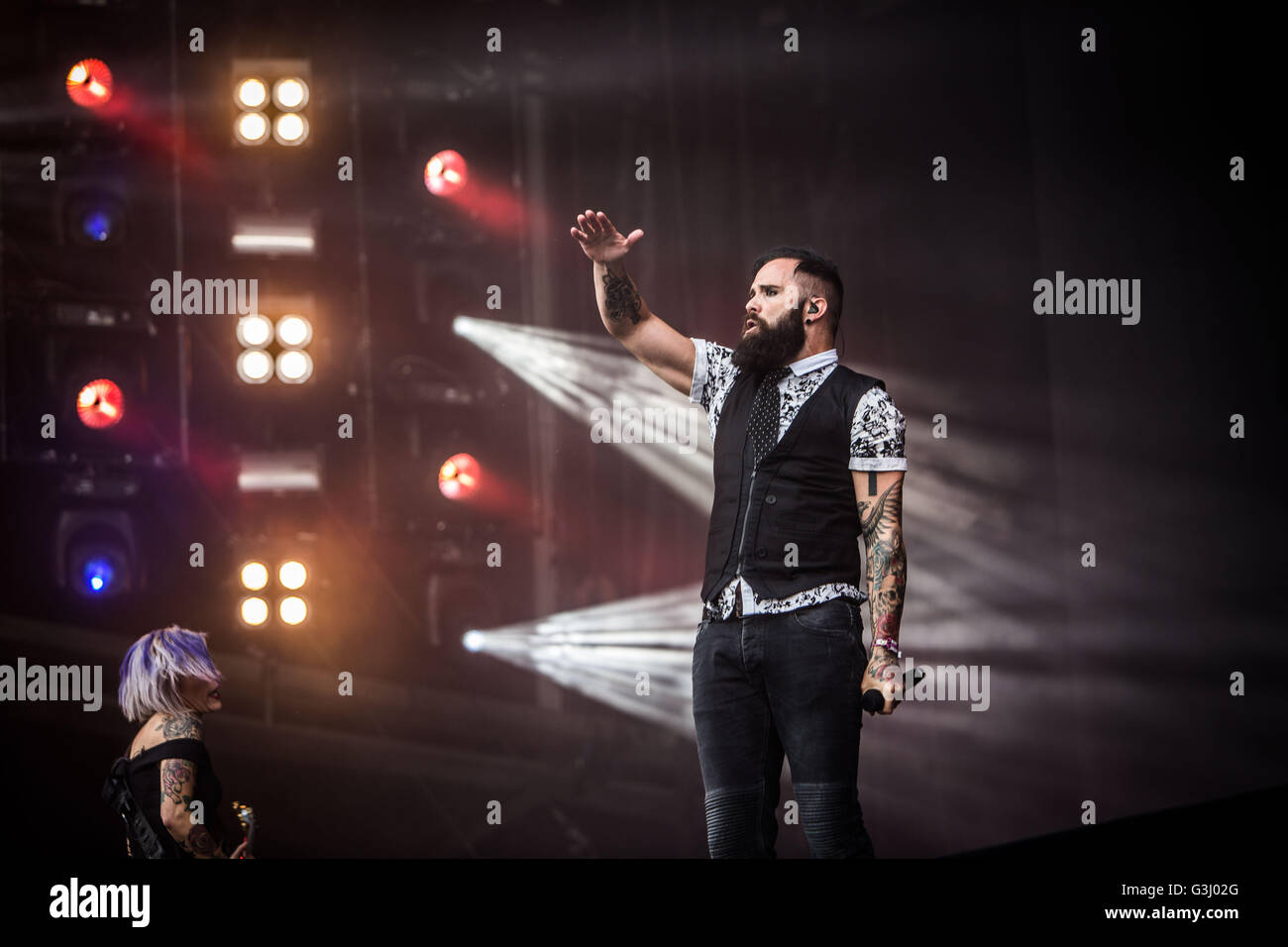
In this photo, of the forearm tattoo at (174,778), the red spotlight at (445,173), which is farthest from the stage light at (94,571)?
the red spotlight at (445,173)

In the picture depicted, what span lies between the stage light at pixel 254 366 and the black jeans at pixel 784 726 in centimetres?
274

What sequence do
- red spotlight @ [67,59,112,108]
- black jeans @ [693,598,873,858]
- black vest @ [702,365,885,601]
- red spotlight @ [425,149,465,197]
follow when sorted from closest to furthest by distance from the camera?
black jeans @ [693,598,873,858] < black vest @ [702,365,885,601] < red spotlight @ [67,59,112,108] < red spotlight @ [425,149,465,197]

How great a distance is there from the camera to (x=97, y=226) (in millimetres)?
4781

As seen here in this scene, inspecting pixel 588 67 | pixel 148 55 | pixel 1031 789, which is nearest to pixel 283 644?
pixel 148 55

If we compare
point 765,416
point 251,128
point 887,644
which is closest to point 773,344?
point 765,416

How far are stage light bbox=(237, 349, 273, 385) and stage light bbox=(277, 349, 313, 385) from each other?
54 mm

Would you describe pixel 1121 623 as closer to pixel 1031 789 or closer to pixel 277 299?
pixel 1031 789

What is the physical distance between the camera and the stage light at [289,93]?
15.7 ft

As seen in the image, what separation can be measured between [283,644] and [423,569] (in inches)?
25.2

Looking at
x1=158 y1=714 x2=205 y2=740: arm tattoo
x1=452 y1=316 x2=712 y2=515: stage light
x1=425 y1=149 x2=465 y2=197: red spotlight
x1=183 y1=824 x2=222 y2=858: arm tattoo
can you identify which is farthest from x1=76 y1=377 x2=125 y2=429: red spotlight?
x1=183 y1=824 x2=222 y2=858: arm tattoo

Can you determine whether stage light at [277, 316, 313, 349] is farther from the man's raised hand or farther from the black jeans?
the black jeans

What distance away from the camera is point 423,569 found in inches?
197

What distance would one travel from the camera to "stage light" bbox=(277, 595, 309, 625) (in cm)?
478

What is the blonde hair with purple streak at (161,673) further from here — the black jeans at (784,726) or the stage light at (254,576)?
the black jeans at (784,726)
